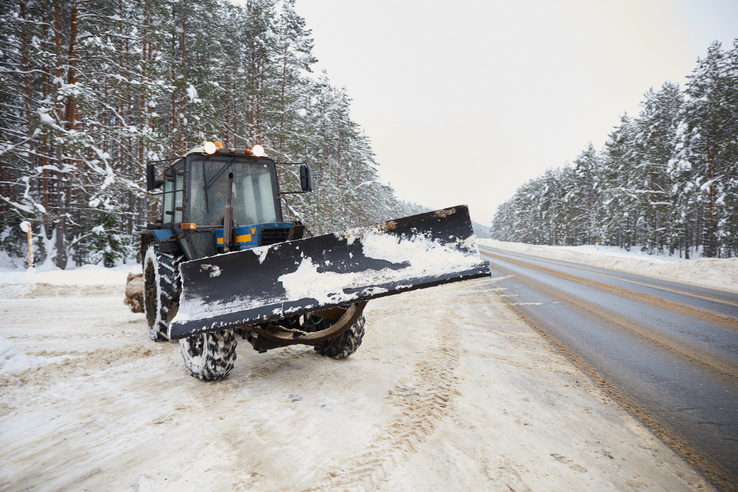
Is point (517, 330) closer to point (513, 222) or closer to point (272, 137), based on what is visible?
point (272, 137)

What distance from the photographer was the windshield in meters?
4.45

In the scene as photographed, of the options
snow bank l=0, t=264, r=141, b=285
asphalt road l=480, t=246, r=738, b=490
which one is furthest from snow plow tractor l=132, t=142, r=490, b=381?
snow bank l=0, t=264, r=141, b=285

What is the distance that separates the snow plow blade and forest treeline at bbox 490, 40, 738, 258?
2817cm

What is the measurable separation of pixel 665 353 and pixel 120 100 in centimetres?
1811

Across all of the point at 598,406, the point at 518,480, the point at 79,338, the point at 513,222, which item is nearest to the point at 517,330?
the point at 598,406

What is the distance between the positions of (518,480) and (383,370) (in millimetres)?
1869

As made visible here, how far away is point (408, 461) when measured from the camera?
2197 millimetres

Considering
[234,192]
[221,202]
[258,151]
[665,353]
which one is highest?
[258,151]

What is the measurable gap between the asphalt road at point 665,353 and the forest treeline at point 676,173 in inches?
785

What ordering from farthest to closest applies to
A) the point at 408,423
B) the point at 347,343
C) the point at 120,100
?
the point at 120,100, the point at 347,343, the point at 408,423

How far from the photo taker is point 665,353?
4.48 metres

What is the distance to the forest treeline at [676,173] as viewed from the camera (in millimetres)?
23062

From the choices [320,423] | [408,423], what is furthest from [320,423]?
[408,423]

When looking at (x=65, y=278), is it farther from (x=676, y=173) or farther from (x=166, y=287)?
(x=676, y=173)
